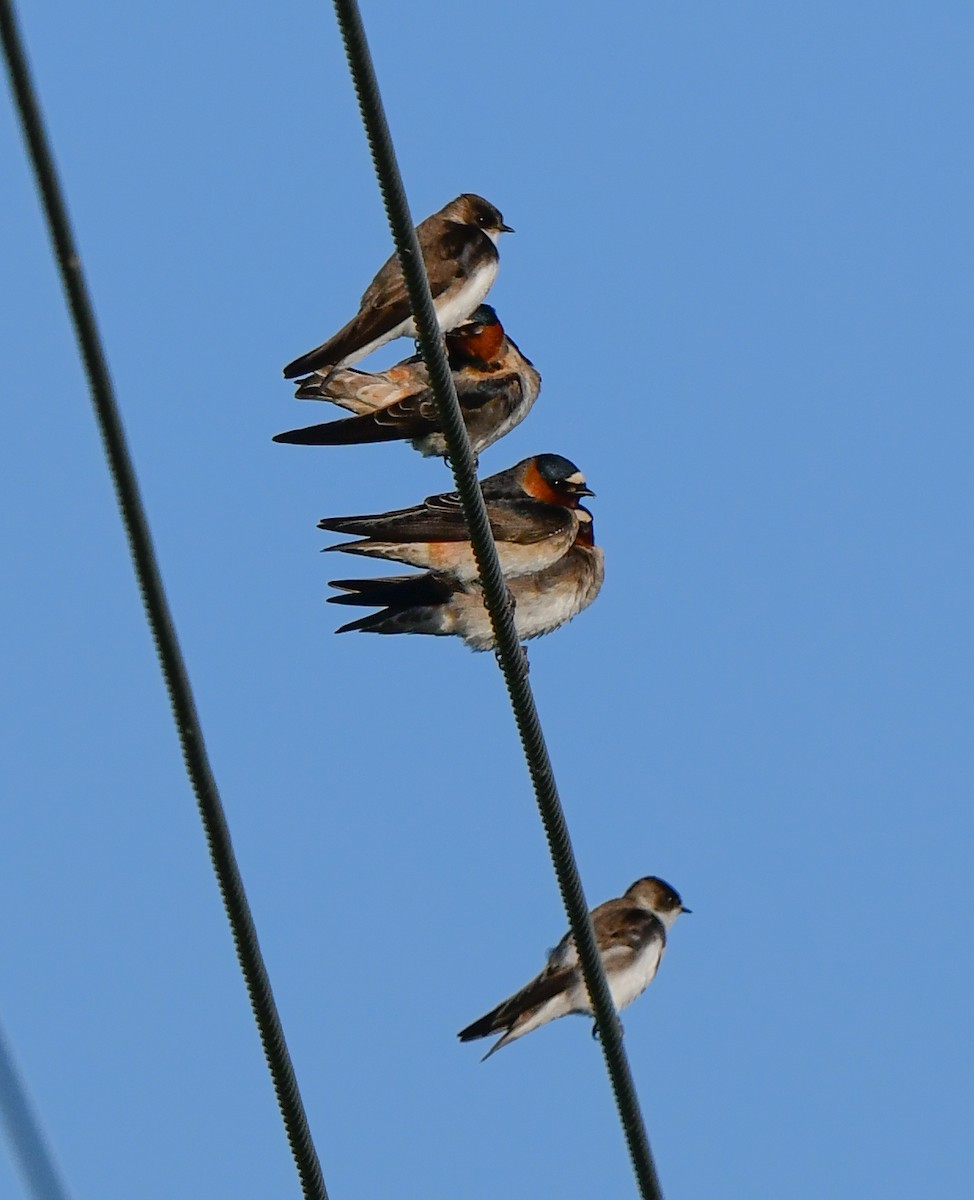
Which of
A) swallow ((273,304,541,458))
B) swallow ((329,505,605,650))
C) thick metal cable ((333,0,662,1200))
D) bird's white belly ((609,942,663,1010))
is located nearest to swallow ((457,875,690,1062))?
bird's white belly ((609,942,663,1010))

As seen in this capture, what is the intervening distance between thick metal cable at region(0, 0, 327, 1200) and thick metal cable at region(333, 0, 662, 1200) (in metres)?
0.96

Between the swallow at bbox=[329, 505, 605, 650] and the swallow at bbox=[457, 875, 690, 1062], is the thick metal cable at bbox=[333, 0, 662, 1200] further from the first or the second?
the swallow at bbox=[329, 505, 605, 650]

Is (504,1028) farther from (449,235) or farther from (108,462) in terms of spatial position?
(108,462)

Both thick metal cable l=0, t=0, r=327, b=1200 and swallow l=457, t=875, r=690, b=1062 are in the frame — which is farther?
swallow l=457, t=875, r=690, b=1062

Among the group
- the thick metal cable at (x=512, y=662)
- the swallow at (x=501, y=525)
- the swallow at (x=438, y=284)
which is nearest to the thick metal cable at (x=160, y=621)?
the thick metal cable at (x=512, y=662)

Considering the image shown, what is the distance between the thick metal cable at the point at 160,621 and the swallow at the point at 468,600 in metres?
3.67

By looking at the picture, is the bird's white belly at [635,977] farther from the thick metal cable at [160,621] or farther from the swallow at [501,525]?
the thick metal cable at [160,621]

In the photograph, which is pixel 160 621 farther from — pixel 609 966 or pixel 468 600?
pixel 609 966

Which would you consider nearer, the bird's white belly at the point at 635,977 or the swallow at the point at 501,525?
the swallow at the point at 501,525

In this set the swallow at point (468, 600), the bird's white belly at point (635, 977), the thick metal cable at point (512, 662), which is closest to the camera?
the thick metal cable at point (512, 662)

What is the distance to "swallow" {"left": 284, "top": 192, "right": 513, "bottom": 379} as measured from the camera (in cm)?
923

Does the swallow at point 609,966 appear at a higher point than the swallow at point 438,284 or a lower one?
lower

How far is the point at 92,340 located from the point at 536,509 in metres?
5.95

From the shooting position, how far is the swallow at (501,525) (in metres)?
8.84
